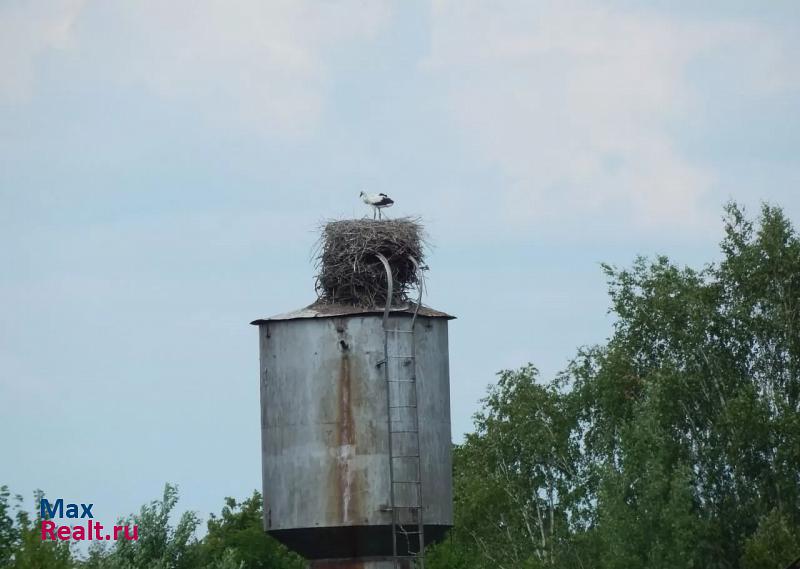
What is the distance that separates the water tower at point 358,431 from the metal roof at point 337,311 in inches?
0.8

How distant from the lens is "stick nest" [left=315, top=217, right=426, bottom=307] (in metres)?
25.8

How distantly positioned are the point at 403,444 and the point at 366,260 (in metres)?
2.79

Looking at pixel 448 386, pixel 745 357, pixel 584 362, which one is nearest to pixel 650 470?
pixel 745 357

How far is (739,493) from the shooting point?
42594 mm

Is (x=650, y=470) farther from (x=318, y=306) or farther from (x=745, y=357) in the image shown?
(x=318, y=306)

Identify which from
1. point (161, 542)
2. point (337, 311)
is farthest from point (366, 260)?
point (161, 542)

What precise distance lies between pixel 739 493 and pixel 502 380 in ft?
34.5

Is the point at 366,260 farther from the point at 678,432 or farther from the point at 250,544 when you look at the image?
the point at 250,544

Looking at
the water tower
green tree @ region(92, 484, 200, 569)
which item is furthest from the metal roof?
green tree @ region(92, 484, 200, 569)

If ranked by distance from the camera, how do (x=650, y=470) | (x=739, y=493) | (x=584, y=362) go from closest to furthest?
(x=650, y=470), (x=739, y=493), (x=584, y=362)

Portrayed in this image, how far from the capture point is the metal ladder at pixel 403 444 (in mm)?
24797

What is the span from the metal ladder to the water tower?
14 mm

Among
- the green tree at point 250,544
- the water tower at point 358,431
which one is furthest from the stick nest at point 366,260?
the green tree at point 250,544

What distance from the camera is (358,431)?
24.9m
